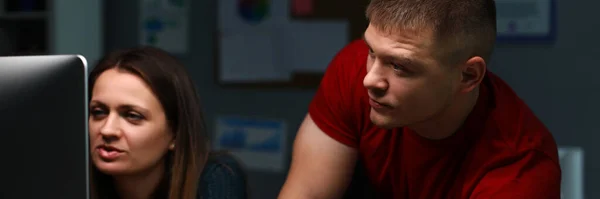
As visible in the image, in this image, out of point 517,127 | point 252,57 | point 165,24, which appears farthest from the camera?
point 165,24

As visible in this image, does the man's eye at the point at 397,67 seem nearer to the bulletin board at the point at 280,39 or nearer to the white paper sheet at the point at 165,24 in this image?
the bulletin board at the point at 280,39

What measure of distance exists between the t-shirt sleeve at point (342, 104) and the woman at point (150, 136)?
0.22 metres

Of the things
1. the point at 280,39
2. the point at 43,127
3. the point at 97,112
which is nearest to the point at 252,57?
the point at 280,39

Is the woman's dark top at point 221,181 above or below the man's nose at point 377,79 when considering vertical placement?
below

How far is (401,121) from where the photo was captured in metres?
1.12

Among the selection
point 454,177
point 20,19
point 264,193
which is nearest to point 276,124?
point 264,193

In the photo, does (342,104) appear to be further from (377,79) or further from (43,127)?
(43,127)

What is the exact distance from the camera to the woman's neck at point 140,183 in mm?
1393

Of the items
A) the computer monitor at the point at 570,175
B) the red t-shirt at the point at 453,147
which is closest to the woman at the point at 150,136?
the red t-shirt at the point at 453,147

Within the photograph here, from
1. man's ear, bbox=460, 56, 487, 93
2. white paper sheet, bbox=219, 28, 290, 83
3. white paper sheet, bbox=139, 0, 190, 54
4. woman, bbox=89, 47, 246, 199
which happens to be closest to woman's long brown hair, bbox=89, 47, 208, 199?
woman, bbox=89, 47, 246, 199

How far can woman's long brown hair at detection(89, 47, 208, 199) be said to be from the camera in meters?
1.36

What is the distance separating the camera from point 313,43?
2748 millimetres

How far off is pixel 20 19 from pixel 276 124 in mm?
1353

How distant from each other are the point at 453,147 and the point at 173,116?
546mm
